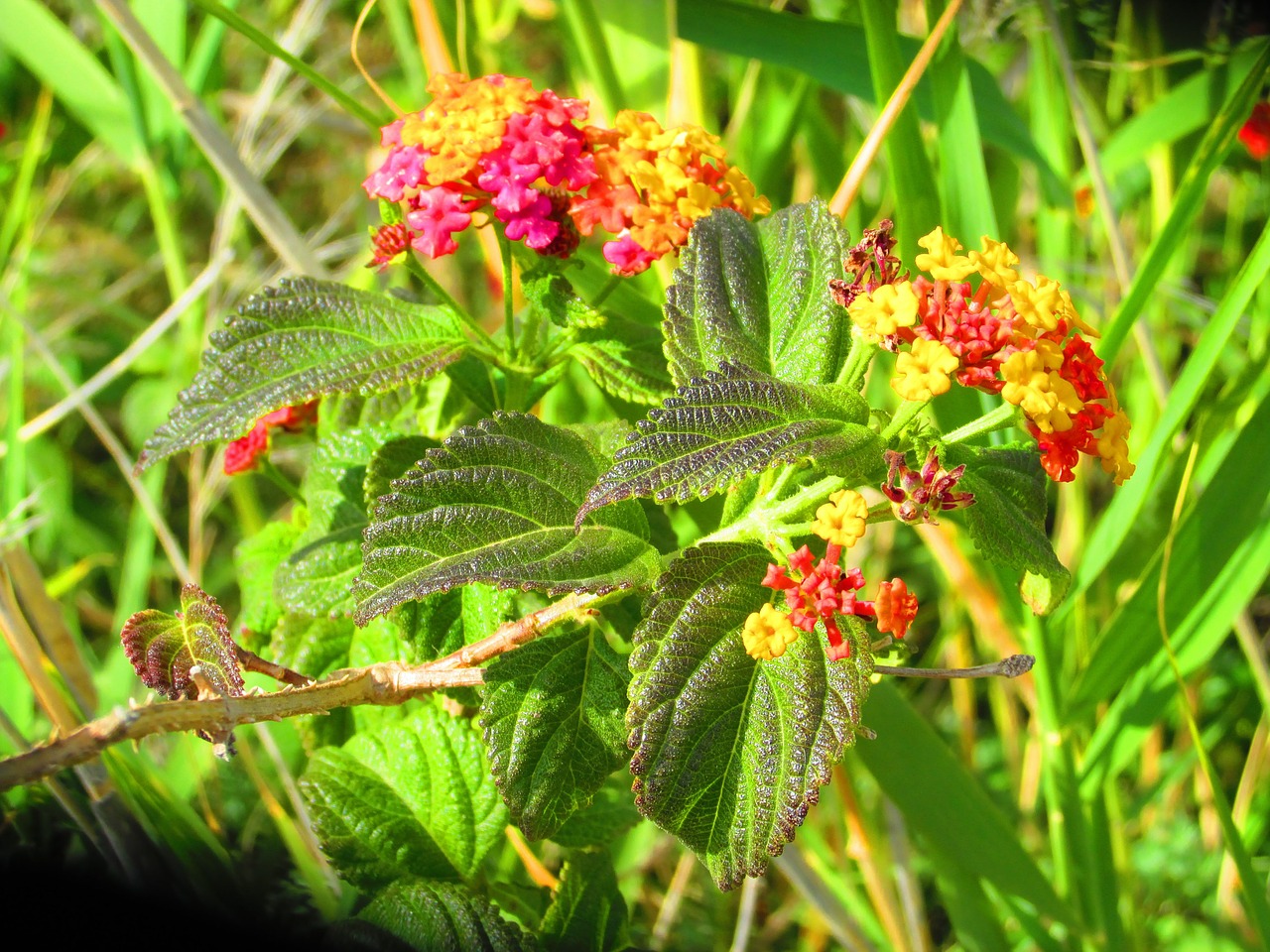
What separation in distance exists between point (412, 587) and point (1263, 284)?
964mm

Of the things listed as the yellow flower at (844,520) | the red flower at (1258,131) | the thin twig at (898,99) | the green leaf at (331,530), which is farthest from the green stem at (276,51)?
the red flower at (1258,131)

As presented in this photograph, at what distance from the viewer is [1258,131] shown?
1121mm

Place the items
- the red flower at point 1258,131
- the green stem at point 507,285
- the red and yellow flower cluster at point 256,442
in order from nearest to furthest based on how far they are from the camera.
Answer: the green stem at point 507,285
the red and yellow flower cluster at point 256,442
the red flower at point 1258,131

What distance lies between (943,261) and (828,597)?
20 cm

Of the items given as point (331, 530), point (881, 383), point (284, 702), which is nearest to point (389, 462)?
point (331, 530)

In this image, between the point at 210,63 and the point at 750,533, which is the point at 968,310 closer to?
the point at 750,533

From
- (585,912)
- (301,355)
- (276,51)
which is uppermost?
(276,51)

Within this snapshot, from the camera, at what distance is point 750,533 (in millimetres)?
585

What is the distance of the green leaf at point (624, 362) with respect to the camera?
0.65m

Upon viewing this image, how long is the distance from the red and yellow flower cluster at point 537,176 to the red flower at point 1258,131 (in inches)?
31.0

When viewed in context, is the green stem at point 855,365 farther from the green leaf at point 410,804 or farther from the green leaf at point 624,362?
the green leaf at point 410,804

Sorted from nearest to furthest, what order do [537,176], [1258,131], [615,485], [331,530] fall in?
[615,485]
[537,176]
[331,530]
[1258,131]

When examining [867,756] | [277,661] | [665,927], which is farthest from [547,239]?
[665,927]

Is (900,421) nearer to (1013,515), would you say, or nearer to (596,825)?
(1013,515)
